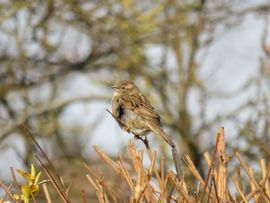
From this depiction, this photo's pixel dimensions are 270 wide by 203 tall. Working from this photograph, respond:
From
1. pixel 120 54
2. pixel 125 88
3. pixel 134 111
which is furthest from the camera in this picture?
pixel 120 54

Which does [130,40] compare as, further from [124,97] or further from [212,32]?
[124,97]

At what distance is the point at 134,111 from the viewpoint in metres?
4.96

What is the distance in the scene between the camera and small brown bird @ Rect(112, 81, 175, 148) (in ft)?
15.5

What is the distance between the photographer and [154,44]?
11961mm

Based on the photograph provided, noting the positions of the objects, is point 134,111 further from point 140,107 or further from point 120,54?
point 120,54

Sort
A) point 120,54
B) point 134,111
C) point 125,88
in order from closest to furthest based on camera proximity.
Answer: point 134,111 < point 125,88 < point 120,54

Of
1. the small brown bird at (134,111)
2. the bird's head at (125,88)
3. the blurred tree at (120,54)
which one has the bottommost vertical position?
the small brown bird at (134,111)

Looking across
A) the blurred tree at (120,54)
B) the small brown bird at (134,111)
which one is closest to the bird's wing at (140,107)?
the small brown bird at (134,111)

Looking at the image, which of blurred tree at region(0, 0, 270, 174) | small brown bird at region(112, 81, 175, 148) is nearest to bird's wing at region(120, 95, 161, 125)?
small brown bird at region(112, 81, 175, 148)

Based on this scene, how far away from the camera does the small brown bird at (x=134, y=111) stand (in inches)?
187

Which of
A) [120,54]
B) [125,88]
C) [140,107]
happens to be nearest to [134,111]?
[140,107]

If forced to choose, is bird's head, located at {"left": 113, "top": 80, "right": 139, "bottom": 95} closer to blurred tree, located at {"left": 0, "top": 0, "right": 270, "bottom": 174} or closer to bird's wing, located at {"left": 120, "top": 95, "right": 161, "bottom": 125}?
bird's wing, located at {"left": 120, "top": 95, "right": 161, "bottom": 125}

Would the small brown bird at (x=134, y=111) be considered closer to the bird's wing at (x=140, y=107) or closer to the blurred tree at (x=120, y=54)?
the bird's wing at (x=140, y=107)

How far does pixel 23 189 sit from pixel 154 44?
9380mm
